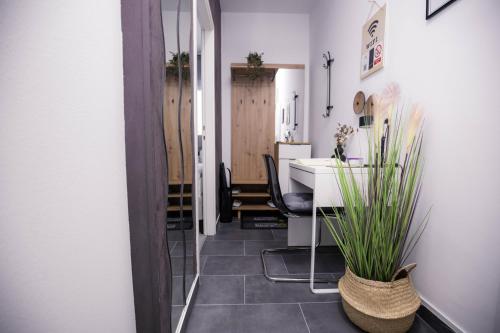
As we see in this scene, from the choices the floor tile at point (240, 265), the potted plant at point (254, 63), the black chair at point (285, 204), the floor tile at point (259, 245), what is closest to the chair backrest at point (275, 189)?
the black chair at point (285, 204)

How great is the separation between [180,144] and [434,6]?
1469 mm

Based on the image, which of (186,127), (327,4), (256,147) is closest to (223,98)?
(256,147)

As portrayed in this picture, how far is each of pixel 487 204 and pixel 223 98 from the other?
303 cm

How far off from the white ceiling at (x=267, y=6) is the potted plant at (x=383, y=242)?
2.59m

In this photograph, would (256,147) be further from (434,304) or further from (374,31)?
(434,304)

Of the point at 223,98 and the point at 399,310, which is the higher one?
the point at 223,98

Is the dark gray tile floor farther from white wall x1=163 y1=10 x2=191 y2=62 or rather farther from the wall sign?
the wall sign

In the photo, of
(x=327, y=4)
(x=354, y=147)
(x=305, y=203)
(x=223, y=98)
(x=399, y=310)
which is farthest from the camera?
(x=223, y=98)

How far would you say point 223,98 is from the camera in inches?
135

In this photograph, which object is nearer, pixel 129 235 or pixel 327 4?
→ pixel 129 235

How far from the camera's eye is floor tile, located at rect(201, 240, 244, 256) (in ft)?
7.00

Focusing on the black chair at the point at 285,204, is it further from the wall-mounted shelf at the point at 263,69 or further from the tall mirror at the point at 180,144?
the wall-mounted shelf at the point at 263,69

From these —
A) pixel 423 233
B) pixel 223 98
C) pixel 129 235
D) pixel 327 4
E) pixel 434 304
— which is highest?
pixel 327 4

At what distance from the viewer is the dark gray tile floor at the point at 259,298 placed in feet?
4.12
